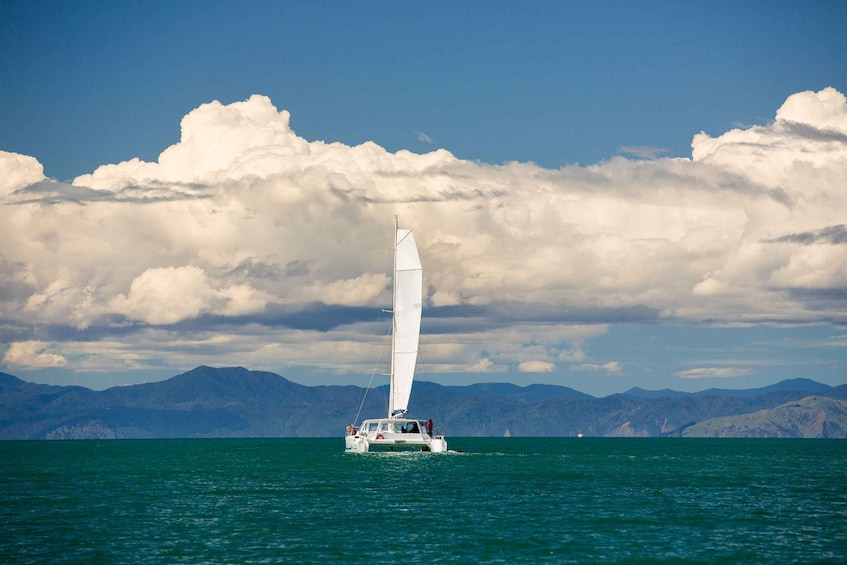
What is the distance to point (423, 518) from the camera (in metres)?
80.9

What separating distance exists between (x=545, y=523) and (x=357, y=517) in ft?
44.8

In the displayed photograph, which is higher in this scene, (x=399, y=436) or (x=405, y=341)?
(x=405, y=341)

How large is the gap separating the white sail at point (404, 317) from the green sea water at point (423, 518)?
27.5 meters

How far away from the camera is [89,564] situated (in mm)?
59656

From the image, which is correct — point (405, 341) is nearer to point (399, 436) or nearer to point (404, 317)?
point (404, 317)

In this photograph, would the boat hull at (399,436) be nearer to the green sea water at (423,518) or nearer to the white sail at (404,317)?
the white sail at (404,317)

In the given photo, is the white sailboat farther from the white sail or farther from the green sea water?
the green sea water

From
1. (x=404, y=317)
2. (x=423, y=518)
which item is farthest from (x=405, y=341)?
(x=423, y=518)

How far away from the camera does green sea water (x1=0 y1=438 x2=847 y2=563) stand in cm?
6406

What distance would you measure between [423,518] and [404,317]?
75.8 metres

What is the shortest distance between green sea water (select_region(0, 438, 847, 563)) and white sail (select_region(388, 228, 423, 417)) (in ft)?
90.3

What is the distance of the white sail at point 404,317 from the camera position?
15425 centimetres

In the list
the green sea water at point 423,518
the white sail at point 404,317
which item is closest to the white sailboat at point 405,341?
the white sail at point 404,317

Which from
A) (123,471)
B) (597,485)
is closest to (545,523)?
(597,485)
